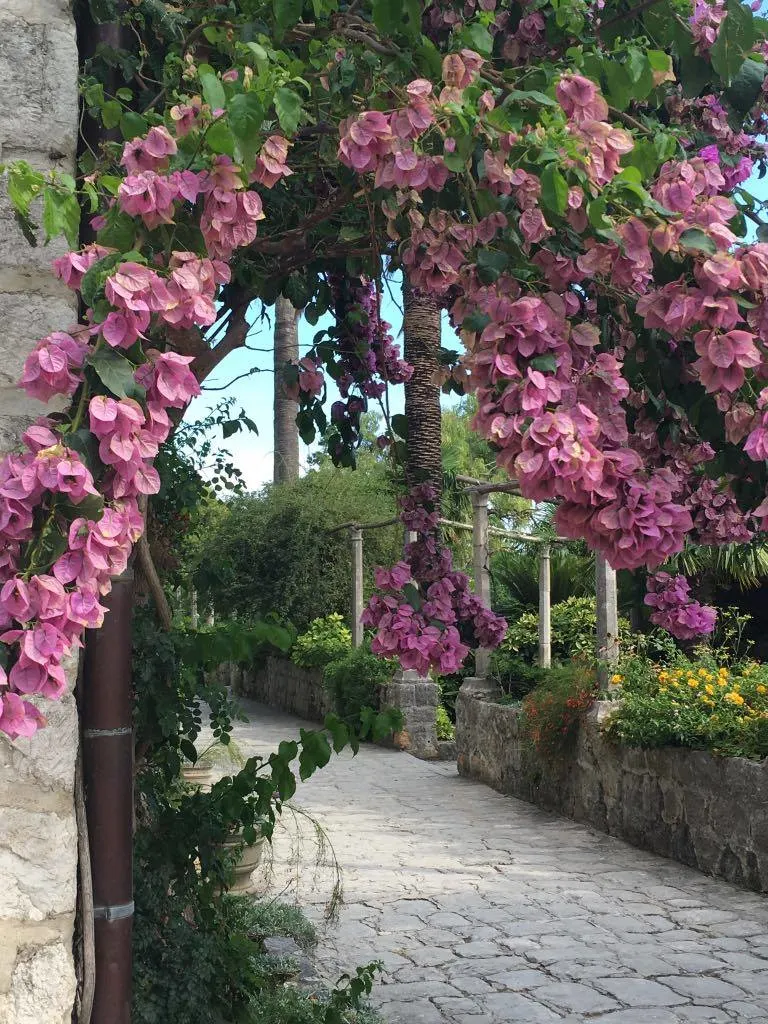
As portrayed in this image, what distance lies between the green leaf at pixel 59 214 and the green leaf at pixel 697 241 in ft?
3.23

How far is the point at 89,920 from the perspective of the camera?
7.50 feet

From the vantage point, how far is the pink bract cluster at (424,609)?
3.60 m

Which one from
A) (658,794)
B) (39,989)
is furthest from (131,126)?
(658,794)

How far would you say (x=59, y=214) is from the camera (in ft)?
5.98

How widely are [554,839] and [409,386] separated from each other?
3712 millimetres

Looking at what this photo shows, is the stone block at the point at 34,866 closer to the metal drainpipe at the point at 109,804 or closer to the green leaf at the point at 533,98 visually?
the metal drainpipe at the point at 109,804

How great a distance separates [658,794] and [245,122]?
21.0 ft

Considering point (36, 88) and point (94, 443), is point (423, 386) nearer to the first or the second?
point (36, 88)

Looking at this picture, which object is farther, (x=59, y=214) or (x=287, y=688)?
(x=287, y=688)

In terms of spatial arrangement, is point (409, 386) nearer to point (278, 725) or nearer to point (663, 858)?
point (663, 858)

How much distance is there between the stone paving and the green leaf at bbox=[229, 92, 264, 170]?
148 inches

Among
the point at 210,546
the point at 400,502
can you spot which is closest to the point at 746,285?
the point at 400,502

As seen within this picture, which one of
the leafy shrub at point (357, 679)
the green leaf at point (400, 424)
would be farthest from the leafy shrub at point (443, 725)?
the green leaf at point (400, 424)

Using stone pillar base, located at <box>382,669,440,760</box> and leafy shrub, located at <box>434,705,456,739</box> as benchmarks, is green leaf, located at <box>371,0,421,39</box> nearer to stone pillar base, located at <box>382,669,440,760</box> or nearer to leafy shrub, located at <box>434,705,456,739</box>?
stone pillar base, located at <box>382,669,440,760</box>
